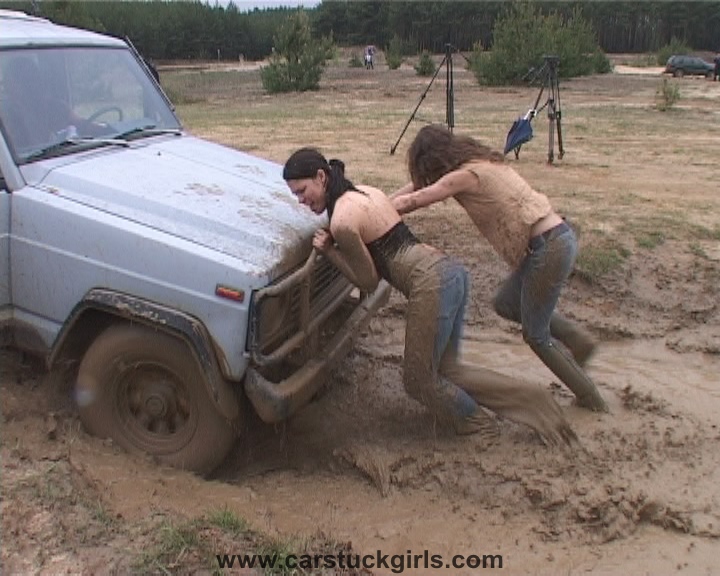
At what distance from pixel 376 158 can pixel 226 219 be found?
9.04 m

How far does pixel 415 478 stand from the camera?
13.7 feet

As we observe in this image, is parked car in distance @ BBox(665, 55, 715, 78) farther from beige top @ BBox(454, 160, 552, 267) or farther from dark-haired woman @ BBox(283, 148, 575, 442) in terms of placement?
dark-haired woman @ BBox(283, 148, 575, 442)

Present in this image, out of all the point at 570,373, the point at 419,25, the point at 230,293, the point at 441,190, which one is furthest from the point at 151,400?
the point at 419,25

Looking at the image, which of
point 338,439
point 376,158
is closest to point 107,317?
point 338,439

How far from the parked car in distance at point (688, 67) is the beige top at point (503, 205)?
3934 cm

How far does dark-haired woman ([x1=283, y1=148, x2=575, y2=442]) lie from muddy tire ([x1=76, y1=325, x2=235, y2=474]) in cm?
91

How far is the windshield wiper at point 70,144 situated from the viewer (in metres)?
4.14

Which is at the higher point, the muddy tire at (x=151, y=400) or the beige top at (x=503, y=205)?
the beige top at (x=503, y=205)

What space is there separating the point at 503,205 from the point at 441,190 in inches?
14.8

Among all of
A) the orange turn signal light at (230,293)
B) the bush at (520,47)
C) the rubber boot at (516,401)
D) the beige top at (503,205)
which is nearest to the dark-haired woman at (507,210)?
the beige top at (503,205)

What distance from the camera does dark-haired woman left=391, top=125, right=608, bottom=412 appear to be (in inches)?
168

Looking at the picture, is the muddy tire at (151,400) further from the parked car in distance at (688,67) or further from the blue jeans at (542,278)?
the parked car in distance at (688,67)

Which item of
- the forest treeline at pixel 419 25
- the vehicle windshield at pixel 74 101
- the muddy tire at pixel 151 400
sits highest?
the forest treeline at pixel 419 25

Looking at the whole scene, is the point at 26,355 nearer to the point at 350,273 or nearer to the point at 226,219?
the point at 226,219
